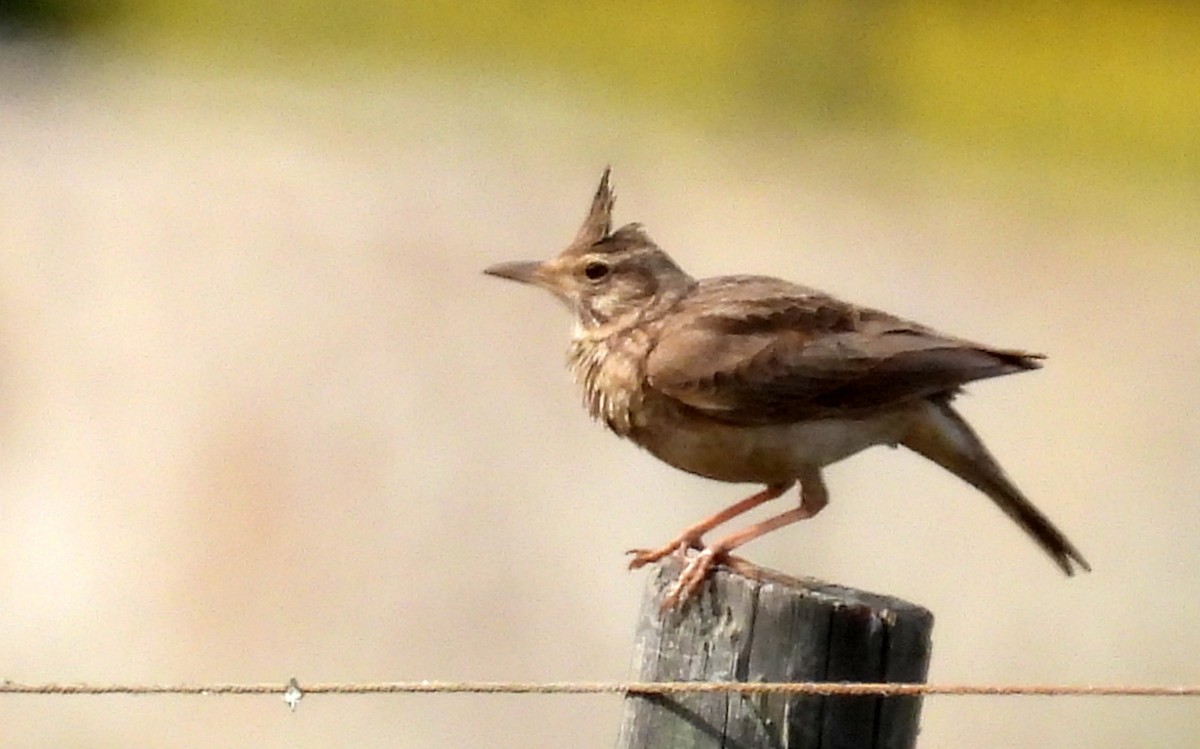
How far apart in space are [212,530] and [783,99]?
2530mm

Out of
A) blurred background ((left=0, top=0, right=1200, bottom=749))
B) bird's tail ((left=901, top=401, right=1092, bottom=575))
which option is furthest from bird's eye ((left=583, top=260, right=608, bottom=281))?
blurred background ((left=0, top=0, right=1200, bottom=749))

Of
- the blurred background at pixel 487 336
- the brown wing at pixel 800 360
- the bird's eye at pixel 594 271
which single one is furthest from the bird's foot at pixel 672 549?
the blurred background at pixel 487 336

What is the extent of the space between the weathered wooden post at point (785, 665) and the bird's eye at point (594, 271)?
103 centimetres

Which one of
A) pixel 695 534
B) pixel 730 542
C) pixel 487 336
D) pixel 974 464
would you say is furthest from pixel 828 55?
pixel 730 542

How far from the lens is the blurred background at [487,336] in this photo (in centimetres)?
486

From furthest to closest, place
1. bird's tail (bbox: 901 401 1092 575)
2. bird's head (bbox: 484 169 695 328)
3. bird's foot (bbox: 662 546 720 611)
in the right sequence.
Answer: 1. bird's head (bbox: 484 169 695 328)
2. bird's tail (bbox: 901 401 1092 575)
3. bird's foot (bbox: 662 546 720 611)

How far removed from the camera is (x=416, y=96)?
5.02m

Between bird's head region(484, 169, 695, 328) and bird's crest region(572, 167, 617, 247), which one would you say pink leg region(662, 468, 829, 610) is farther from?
bird's crest region(572, 167, 617, 247)

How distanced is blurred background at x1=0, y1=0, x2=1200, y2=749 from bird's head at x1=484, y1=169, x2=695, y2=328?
6.28 ft

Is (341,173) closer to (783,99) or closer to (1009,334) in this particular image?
(783,99)

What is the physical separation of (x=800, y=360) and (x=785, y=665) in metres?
0.81

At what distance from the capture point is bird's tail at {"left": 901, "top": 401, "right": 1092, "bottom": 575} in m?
2.86

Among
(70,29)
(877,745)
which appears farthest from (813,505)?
(70,29)

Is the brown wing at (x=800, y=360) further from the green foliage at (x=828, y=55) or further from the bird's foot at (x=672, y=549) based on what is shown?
the green foliage at (x=828, y=55)
